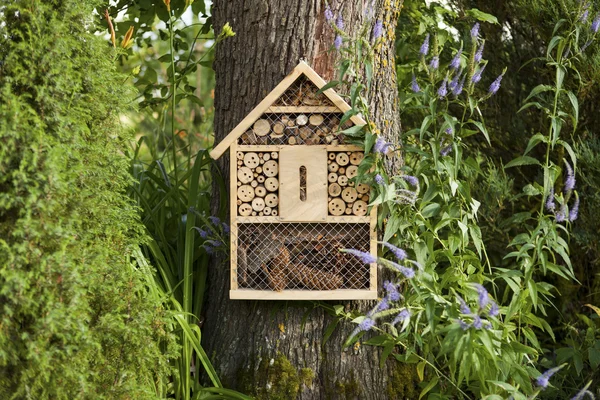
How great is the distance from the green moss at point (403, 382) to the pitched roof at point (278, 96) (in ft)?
3.50

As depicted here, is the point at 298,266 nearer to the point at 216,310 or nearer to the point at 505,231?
the point at 216,310

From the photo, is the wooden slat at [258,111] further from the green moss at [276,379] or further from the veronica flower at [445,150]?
the green moss at [276,379]

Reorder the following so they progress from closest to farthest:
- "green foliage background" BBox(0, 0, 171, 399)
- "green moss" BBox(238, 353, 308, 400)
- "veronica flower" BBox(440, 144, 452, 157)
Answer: "green foliage background" BBox(0, 0, 171, 399) → "veronica flower" BBox(440, 144, 452, 157) → "green moss" BBox(238, 353, 308, 400)

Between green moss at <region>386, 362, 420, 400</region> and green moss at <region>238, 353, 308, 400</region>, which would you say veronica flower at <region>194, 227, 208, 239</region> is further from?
green moss at <region>386, 362, 420, 400</region>

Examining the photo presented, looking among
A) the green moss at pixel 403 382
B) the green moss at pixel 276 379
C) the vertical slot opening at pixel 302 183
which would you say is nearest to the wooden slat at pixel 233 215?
the vertical slot opening at pixel 302 183

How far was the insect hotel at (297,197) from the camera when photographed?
293cm

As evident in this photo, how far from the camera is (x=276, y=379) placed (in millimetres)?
3070

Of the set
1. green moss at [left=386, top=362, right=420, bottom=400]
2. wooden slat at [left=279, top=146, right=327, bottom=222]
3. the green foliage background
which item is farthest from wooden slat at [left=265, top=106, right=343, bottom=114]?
green moss at [left=386, top=362, right=420, bottom=400]

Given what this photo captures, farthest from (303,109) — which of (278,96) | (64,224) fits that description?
(64,224)

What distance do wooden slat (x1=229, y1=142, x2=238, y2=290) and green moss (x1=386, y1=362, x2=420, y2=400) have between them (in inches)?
30.7

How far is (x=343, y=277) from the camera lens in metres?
3.01

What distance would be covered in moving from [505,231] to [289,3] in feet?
5.33

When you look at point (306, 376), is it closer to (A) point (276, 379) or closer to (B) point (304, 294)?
(A) point (276, 379)

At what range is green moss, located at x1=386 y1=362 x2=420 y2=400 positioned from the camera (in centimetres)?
314
